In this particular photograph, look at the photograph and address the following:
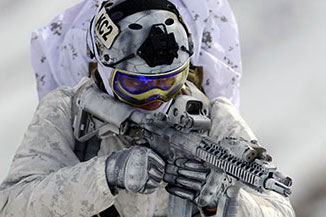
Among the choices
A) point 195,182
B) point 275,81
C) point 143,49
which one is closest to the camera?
point 195,182

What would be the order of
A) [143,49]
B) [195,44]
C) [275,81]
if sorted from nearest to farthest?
[143,49], [195,44], [275,81]

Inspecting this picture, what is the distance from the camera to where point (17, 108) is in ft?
9.36

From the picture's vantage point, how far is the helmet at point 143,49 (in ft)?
5.21

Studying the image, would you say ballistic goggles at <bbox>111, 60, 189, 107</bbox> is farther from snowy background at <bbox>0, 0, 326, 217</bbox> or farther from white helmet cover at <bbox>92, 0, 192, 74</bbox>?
snowy background at <bbox>0, 0, 326, 217</bbox>

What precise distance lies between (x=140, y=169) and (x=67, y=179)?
18cm

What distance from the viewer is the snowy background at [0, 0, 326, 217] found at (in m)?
2.85

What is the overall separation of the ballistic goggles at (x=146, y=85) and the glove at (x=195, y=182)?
177 mm

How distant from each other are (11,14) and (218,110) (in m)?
1.42

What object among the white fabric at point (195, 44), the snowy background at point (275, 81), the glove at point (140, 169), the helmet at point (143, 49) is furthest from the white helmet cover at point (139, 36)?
the snowy background at point (275, 81)

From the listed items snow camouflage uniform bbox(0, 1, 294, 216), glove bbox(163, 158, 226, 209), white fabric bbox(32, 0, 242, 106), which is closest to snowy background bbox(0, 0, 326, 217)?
white fabric bbox(32, 0, 242, 106)

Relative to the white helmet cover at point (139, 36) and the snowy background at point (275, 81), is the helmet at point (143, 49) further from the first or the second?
the snowy background at point (275, 81)

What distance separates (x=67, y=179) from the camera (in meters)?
1.60

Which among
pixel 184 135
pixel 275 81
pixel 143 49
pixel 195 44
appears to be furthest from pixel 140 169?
pixel 275 81

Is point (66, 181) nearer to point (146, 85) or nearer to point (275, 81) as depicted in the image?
point (146, 85)
